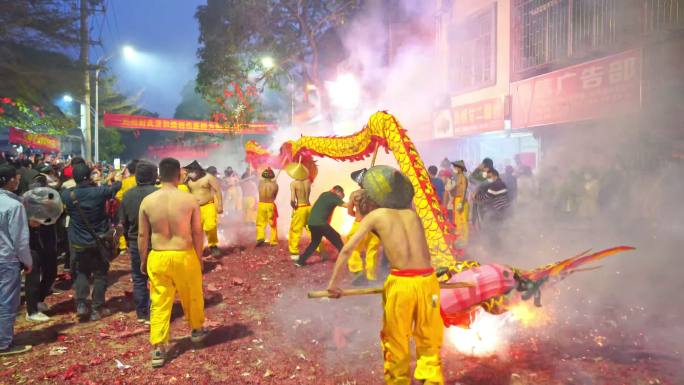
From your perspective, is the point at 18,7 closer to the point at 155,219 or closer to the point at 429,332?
the point at 155,219

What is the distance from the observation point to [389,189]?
11.8 ft

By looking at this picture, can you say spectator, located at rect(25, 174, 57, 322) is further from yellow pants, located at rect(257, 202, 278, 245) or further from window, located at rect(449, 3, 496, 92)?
window, located at rect(449, 3, 496, 92)

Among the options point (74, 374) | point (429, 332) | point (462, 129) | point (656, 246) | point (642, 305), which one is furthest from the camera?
point (462, 129)

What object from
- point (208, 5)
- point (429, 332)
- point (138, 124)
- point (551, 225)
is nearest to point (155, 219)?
point (429, 332)

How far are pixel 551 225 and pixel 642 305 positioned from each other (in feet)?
21.6

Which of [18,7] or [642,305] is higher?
[18,7]

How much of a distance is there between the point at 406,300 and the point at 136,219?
3968 mm

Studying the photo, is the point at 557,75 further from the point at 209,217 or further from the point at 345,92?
the point at 345,92

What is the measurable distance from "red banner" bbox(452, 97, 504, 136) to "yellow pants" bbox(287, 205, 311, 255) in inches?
351

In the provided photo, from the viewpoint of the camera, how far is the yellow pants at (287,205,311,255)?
9.38m

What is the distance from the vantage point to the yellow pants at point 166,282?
14.9 feet

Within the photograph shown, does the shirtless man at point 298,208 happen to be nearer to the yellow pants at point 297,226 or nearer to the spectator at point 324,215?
the yellow pants at point 297,226

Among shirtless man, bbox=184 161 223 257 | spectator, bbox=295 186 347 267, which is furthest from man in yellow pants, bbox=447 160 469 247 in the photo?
shirtless man, bbox=184 161 223 257

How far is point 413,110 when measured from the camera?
66.0 feet
